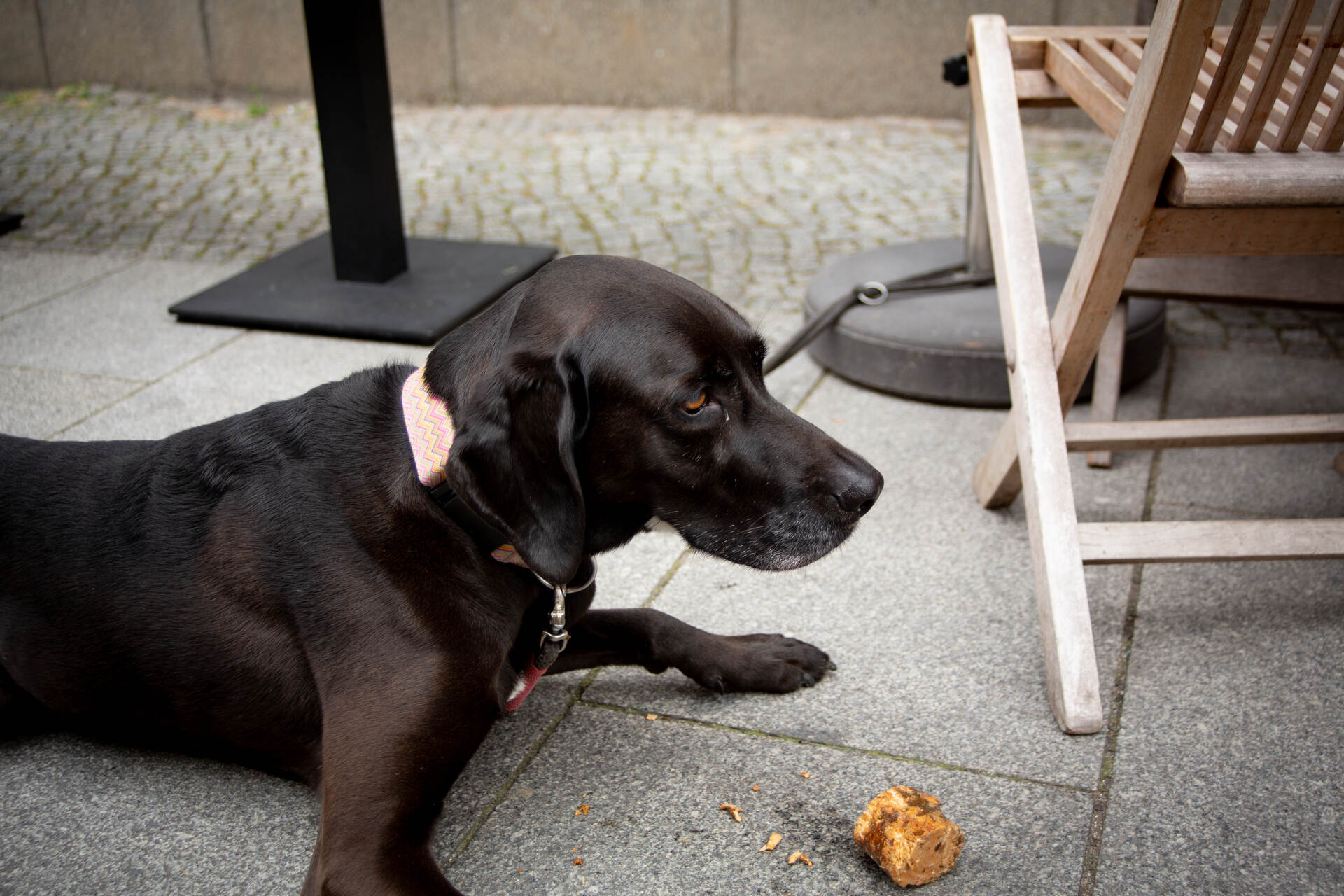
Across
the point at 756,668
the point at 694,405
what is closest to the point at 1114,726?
the point at 756,668

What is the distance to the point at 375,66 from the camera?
15.6ft

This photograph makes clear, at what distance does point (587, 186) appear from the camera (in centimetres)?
687

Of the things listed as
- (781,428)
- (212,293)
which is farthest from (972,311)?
(212,293)

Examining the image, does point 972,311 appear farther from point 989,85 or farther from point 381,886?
point 381,886

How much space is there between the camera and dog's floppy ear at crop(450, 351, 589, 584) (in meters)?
1.87

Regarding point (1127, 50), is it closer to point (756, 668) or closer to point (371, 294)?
point (756, 668)

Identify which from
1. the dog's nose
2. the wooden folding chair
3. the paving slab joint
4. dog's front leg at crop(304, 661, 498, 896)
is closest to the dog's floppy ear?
dog's front leg at crop(304, 661, 498, 896)

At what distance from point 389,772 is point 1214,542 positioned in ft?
6.34

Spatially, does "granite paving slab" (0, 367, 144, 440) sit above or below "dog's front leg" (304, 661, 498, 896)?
below

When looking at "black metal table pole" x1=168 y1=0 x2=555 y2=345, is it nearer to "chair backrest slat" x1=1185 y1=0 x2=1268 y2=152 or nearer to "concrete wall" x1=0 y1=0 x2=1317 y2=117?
"chair backrest slat" x1=1185 y1=0 x2=1268 y2=152

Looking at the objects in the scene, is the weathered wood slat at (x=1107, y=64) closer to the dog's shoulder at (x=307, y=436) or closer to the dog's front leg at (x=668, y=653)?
the dog's front leg at (x=668, y=653)

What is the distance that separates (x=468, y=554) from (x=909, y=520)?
5.61 feet

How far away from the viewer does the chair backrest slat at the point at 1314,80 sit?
2193 millimetres

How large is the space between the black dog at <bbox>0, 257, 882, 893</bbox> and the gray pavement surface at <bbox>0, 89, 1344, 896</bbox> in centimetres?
22
